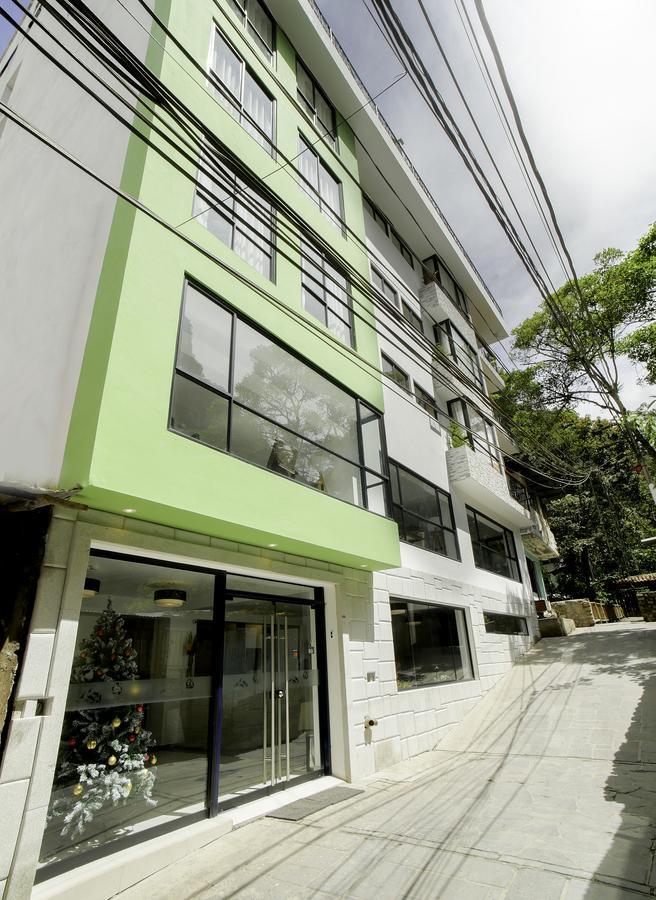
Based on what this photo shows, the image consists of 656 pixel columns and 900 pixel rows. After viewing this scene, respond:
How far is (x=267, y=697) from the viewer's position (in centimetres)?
620

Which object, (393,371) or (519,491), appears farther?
(519,491)

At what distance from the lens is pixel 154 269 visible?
511cm

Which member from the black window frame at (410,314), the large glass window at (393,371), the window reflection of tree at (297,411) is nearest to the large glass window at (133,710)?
the window reflection of tree at (297,411)

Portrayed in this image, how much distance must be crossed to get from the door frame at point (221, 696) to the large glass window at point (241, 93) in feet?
23.2

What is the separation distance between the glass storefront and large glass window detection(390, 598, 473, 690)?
254 centimetres

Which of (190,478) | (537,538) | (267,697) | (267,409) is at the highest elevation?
(537,538)

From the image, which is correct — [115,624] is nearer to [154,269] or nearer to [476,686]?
[154,269]

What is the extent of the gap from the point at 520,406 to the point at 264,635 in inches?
569

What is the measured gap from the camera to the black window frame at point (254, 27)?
29.8ft

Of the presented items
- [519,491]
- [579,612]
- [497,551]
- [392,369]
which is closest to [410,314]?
[392,369]

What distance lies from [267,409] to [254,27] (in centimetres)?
866

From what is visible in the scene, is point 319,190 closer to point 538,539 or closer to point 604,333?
point 604,333

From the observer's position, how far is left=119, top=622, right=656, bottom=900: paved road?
142 inches

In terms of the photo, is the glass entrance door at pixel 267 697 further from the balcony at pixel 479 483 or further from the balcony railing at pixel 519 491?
the balcony railing at pixel 519 491
